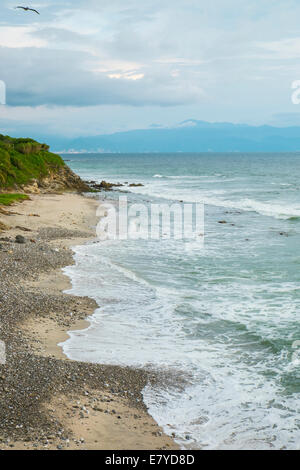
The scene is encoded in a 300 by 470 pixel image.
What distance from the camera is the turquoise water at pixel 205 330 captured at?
8078 mm

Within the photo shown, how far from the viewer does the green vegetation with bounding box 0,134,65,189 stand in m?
43.0

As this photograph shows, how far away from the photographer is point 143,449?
7.04 metres

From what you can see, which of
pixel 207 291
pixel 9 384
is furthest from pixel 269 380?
pixel 207 291

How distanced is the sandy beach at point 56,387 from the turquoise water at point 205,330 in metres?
0.49

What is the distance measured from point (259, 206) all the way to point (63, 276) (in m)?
30.6

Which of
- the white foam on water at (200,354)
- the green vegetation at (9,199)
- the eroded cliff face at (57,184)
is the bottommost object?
the white foam on water at (200,354)

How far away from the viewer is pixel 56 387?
835 cm

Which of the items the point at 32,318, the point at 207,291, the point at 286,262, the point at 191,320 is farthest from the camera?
the point at 286,262

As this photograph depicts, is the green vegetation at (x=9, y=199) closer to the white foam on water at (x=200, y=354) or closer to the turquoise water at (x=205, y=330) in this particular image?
the turquoise water at (x=205, y=330)

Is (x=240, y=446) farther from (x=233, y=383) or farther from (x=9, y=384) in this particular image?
(x=9, y=384)

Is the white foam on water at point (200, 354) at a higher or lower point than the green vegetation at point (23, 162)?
lower

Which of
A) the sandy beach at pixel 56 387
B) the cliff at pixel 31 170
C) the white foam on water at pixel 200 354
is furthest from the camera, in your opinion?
the cliff at pixel 31 170

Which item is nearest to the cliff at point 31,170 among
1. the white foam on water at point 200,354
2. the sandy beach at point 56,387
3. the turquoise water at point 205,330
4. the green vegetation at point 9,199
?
the green vegetation at point 9,199
